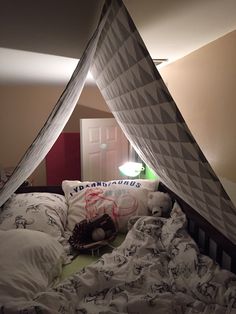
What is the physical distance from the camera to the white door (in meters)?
3.17

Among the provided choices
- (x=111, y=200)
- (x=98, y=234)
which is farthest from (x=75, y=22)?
(x=111, y=200)

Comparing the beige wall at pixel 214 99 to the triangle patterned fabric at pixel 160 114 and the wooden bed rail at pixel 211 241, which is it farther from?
the triangle patterned fabric at pixel 160 114

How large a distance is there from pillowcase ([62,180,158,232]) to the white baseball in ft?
0.64

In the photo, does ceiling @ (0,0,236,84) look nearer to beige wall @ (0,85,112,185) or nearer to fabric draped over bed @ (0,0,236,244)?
fabric draped over bed @ (0,0,236,244)

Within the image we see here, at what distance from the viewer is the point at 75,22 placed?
0.70m

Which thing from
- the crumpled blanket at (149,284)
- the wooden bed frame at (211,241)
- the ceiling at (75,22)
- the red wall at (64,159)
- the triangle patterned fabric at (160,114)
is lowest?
the crumpled blanket at (149,284)

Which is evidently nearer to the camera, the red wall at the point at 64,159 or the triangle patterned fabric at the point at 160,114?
the triangle patterned fabric at the point at 160,114

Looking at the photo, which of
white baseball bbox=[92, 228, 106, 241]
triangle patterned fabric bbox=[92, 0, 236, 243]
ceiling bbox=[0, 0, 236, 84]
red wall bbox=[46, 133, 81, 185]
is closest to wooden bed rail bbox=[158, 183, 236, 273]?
white baseball bbox=[92, 228, 106, 241]

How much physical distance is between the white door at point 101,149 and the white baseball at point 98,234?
46.2 inches

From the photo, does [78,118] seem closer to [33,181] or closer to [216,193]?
[33,181]

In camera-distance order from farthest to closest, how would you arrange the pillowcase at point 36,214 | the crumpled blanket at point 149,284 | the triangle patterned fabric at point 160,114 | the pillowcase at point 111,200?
the pillowcase at point 111,200 → the pillowcase at point 36,214 → the crumpled blanket at point 149,284 → the triangle patterned fabric at point 160,114

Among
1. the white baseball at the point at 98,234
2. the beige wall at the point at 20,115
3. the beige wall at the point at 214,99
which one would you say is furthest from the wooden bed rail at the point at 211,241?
the beige wall at the point at 20,115

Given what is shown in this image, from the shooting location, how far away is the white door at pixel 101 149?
3.17 metres

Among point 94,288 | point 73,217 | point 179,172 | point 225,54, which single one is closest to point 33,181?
point 73,217
